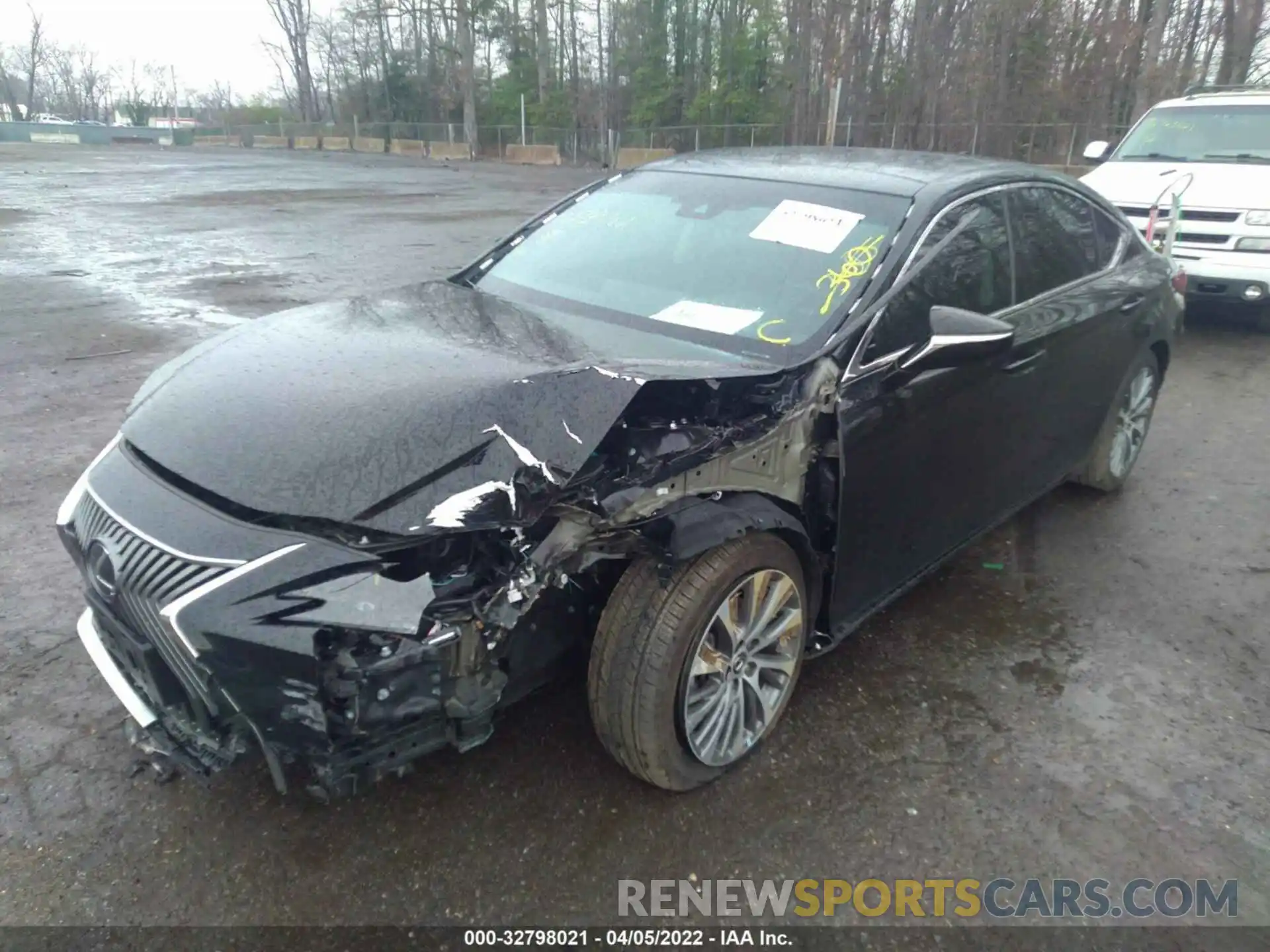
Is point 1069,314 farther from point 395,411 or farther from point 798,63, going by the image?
point 798,63

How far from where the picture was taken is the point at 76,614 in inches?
136

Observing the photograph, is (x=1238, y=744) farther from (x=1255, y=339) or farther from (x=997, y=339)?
(x=1255, y=339)

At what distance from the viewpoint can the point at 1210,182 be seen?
8016 mm

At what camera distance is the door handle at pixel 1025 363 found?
11.2 ft

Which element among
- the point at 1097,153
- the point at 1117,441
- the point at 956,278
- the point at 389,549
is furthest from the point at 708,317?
the point at 1097,153

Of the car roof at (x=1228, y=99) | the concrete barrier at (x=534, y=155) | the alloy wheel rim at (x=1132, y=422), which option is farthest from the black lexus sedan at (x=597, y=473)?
the concrete barrier at (x=534, y=155)

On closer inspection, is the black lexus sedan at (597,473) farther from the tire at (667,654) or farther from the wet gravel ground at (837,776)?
the wet gravel ground at (837,776)

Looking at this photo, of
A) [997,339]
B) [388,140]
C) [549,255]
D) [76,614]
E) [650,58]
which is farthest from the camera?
[388,140]

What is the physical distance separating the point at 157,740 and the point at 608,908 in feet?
4.00

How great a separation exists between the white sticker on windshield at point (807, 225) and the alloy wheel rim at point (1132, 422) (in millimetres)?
2242

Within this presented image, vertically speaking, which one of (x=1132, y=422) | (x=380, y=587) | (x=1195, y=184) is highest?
(x=1195, y=184)

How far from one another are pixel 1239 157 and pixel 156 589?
9.80 metres

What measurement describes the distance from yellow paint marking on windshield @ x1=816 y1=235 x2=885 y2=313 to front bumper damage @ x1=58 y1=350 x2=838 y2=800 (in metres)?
0.49

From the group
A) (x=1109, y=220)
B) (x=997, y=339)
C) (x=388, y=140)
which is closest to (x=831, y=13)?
(x=1109, y=220)
